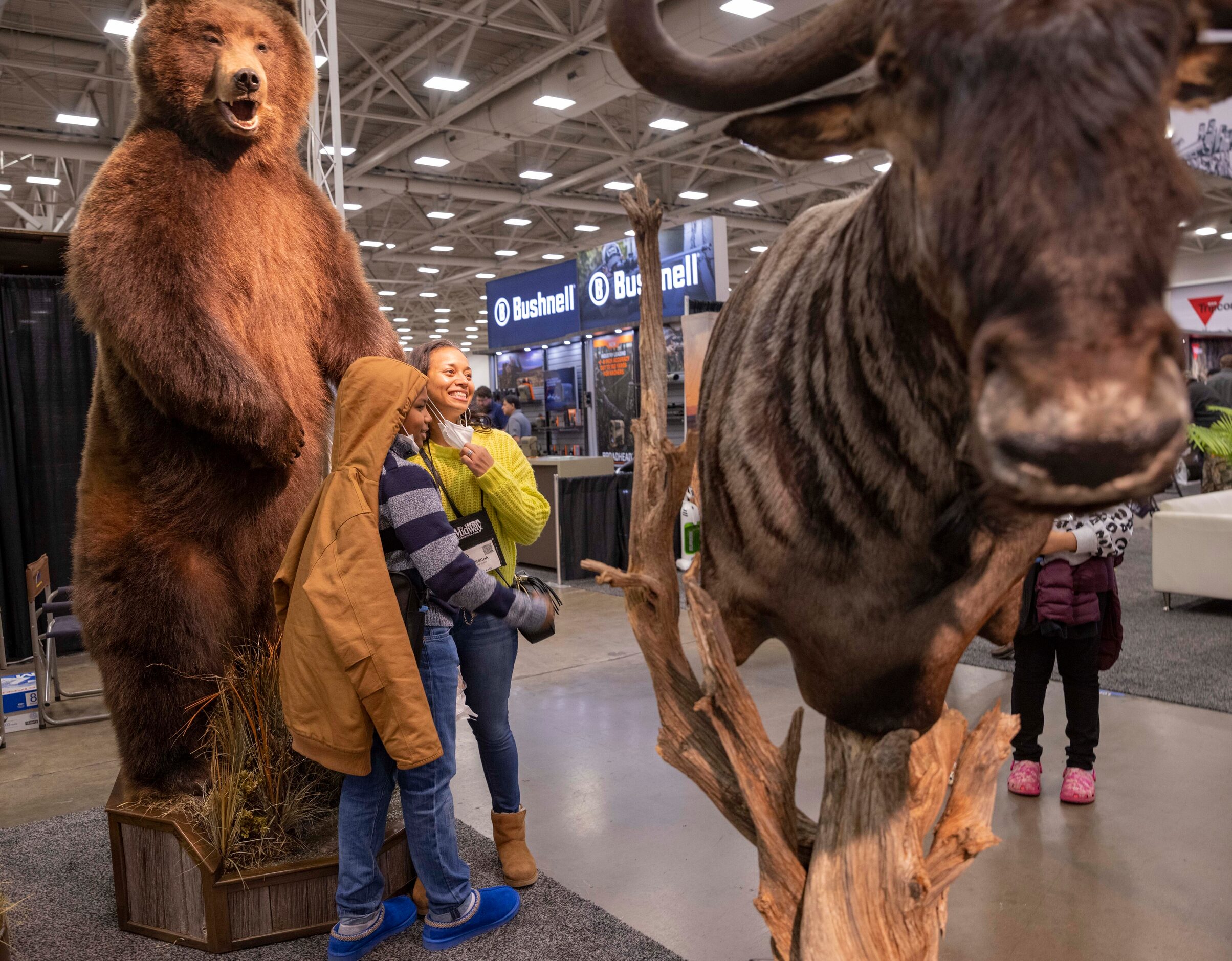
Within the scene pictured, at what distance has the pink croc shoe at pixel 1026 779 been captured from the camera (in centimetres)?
341

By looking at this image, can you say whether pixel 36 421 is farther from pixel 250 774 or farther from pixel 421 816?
pixel 421 816

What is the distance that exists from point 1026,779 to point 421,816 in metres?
2.34

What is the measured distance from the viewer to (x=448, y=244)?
1923 centimetres

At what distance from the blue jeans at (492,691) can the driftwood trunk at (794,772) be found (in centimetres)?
143

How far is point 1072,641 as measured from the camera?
3.21 m

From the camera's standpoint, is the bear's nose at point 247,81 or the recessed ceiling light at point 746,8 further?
the recessed ceiling light at point 746,8

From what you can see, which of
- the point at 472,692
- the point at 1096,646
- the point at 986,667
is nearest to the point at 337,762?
the point at 472,692

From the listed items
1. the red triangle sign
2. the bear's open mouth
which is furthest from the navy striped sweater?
→ the red triangle sign

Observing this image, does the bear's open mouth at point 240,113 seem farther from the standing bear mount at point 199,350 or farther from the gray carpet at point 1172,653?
the gray carpet at point 1172,653

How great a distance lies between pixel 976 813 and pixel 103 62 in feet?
40.6

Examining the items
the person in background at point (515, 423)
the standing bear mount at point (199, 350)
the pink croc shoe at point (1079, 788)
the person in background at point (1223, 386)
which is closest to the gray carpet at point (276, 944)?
the standing bear mount at point (199, 350)

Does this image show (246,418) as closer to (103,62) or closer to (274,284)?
(274,284)

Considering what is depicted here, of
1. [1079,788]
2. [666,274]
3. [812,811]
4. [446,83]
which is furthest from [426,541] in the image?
[446,83]

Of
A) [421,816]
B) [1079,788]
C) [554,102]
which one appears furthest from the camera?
[554,102]
